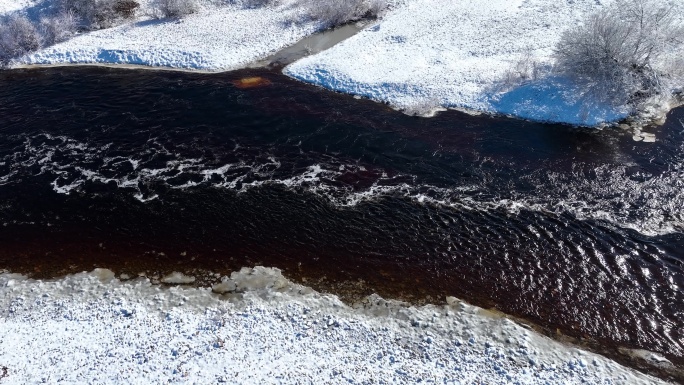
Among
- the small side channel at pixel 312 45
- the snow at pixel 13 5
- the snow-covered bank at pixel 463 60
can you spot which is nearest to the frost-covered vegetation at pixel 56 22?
the snow at pixel 13 5

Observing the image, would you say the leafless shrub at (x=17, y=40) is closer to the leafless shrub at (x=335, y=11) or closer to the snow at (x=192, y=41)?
the snow at (x=192, y=41)

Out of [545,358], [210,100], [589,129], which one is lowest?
[545,358]

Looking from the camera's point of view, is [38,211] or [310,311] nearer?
[310,311]

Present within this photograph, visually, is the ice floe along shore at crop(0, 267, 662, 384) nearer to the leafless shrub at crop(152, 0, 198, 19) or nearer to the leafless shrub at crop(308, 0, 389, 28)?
the leafless shrub at crop(308, 0, 389, 28)

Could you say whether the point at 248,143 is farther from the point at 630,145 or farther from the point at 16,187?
the point at 630,145

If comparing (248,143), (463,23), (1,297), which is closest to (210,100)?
(248,143)

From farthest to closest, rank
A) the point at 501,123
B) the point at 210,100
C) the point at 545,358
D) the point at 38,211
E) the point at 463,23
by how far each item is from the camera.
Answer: the point at 463,23
the point at 210,100
the point at 501,123
the point at 38,211
the point at 545,358
